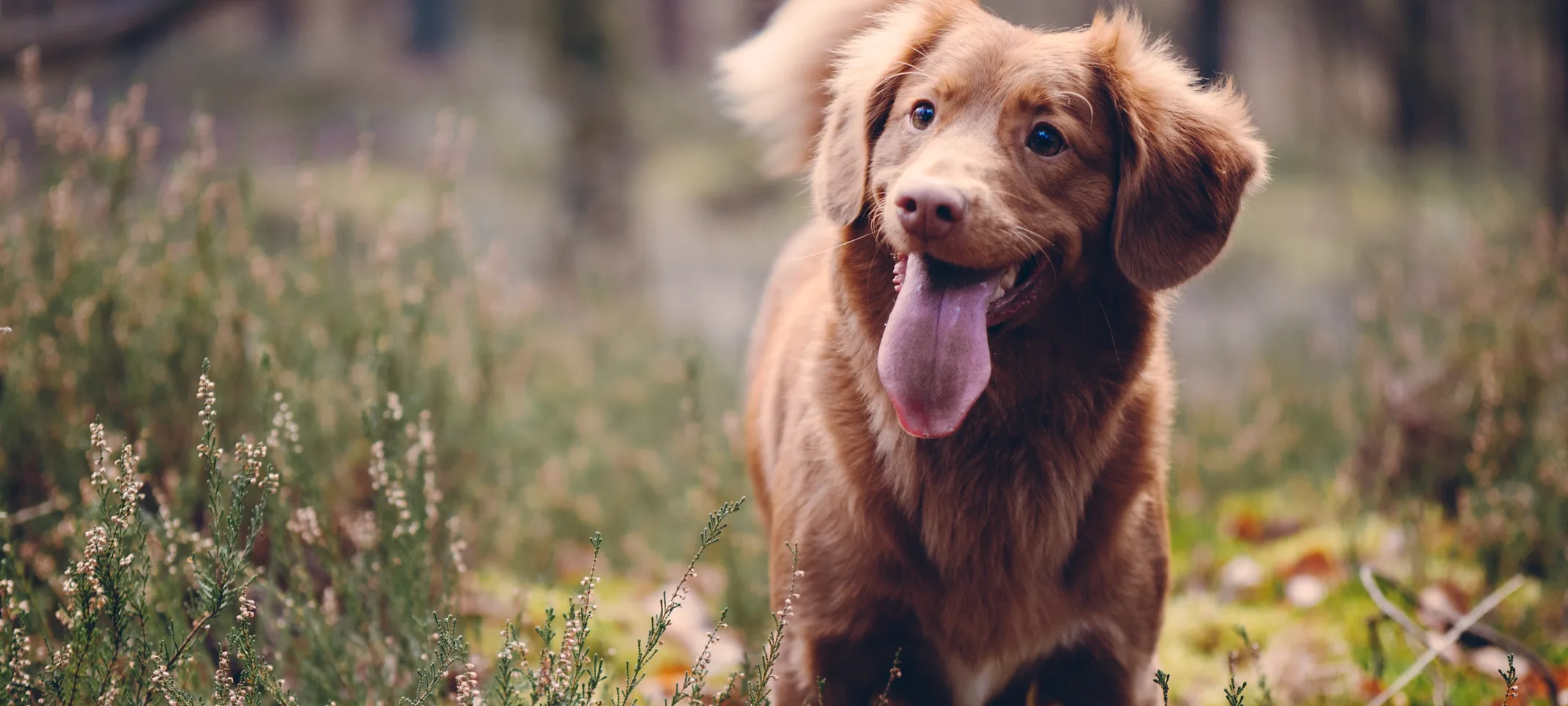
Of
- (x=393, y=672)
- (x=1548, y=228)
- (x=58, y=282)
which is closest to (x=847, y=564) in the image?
(x=393, y=672)

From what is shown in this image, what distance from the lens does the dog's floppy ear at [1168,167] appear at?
215cm

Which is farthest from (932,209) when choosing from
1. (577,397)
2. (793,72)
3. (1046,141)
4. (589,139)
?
(589,139)

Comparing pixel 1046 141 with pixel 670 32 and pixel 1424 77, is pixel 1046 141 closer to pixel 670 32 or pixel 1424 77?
pixel 1424 77

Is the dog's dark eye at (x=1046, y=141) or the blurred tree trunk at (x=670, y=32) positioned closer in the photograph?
the dog's dark eye at (x=1046, y=141)

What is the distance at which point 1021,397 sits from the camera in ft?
7.17

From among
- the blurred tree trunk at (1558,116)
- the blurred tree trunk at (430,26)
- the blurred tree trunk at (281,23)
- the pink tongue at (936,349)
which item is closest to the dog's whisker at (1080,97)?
the pink tongue at (936,349)

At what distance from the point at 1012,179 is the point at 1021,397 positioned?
16.5 inches

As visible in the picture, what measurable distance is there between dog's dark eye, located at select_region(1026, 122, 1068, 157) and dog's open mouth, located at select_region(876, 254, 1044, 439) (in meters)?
0.24

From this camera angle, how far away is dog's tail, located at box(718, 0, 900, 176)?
10.0ft

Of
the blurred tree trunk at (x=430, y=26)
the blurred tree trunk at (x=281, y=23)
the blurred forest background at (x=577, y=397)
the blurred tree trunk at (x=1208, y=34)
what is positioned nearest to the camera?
the blurred forest background at (x=577, y=397)

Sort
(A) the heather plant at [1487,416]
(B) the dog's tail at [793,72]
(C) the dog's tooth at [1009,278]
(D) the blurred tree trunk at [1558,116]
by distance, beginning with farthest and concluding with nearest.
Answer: (D) the blurred tree trunk at [1558,116] → (A) the heather plant at [1487,416] → (B) the dog's tail at [793,72] → (C) the dog's tooth at [1009,278]

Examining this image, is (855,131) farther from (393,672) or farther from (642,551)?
(642,551)

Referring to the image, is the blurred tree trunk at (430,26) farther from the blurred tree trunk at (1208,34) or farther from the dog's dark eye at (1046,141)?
the dog's dark eye at (1046,141)

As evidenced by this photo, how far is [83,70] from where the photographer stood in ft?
16.7
